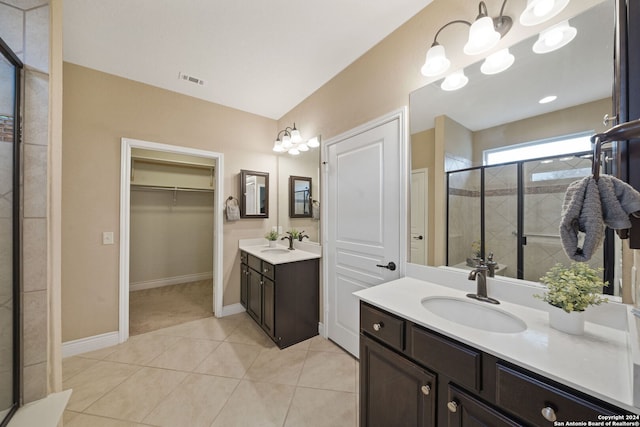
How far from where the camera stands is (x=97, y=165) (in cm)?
222

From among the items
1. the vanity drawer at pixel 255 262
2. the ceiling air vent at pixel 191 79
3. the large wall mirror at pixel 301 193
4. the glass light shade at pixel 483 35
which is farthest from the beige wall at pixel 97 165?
the glass light shade at pixel 483 35

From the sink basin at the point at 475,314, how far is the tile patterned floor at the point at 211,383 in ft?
3.03

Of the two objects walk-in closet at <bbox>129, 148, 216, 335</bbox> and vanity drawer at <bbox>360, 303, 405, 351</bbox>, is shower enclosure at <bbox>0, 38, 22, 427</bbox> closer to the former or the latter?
vanity drawer at <bbox>360, 303, 405, 351</bbox>

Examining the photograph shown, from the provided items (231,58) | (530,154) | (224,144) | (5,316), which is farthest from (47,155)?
(530,154)

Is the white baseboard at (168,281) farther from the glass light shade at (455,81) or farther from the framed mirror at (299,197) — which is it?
the glass light shade at (455,81)

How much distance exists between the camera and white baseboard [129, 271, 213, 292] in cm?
378

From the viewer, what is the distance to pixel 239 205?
303 cm

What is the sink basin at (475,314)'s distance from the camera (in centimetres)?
107

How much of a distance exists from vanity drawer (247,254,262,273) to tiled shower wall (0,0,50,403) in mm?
1524

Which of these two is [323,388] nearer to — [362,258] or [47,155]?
[362,258]

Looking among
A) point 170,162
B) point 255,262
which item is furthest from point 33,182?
point 170,162

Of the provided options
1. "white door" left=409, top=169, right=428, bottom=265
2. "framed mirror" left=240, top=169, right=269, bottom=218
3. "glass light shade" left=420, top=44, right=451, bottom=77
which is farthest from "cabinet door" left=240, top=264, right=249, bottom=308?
"glass light shade" left=420, top=44, right=451, bottom=77

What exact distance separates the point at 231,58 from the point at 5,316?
226 centimetres

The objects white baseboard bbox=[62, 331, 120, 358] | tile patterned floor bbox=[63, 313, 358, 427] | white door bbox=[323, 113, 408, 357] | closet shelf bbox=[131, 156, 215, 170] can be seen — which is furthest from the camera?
closet shelf bbox=[131, 156, 215, 170]
